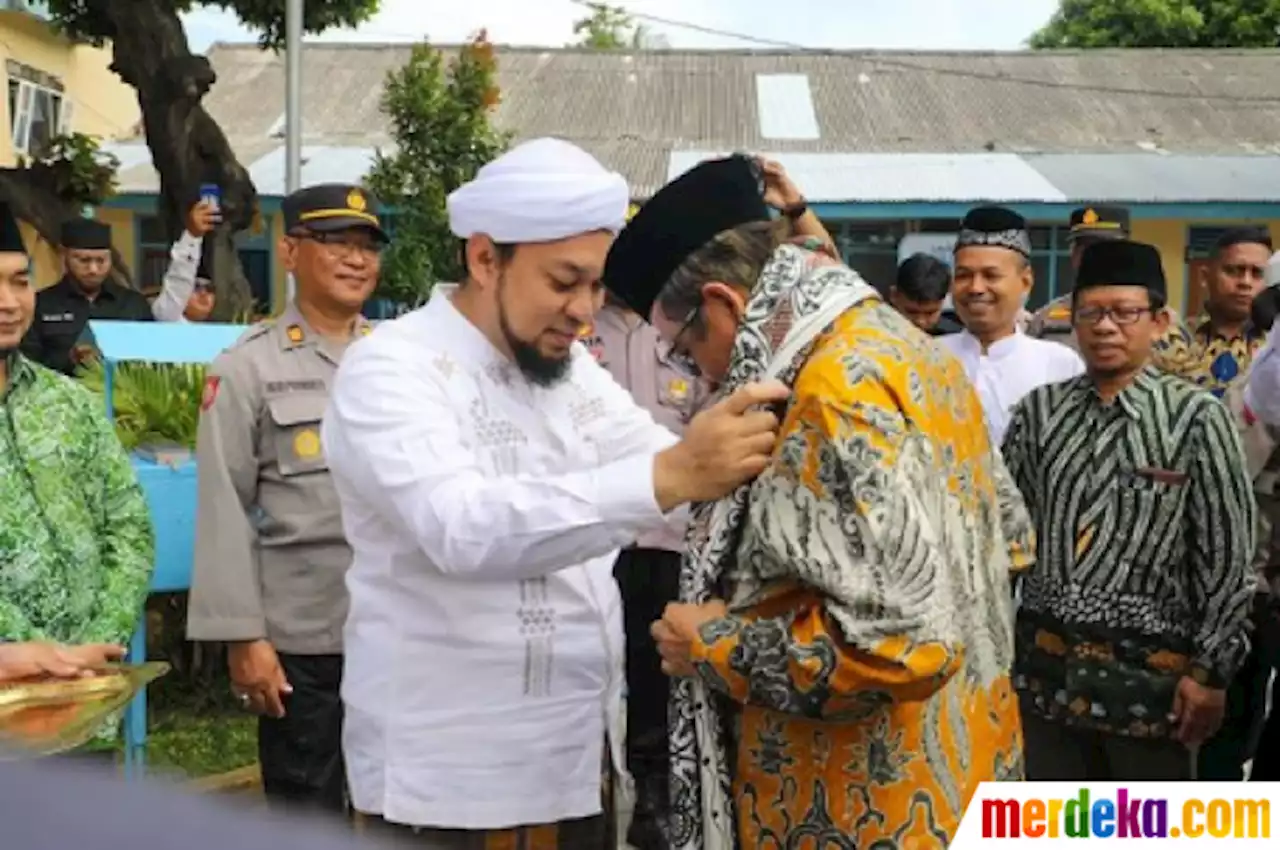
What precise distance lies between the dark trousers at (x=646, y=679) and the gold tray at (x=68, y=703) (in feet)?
6.86

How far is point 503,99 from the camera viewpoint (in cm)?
2180

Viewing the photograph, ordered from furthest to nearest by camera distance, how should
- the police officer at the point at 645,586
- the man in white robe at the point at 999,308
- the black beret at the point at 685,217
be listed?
the man in white robe at the point at 999,308 < the police officer at the point at 645,586 < the black beret at the point at 685,217

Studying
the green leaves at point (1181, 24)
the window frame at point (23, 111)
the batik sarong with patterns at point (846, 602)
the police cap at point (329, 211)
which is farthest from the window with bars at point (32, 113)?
the green leaves at point (1181, 24)

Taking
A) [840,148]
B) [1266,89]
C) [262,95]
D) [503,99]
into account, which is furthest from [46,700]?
[1266,89]

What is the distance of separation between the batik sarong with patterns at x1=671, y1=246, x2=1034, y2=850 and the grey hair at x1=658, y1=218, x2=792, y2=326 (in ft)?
0.16

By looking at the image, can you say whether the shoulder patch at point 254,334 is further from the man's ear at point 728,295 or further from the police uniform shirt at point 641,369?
the man's ear at point 728,295

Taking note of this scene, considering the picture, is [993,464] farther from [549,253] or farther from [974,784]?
[549,253]

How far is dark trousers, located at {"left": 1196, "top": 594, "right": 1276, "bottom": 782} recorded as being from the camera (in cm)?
359

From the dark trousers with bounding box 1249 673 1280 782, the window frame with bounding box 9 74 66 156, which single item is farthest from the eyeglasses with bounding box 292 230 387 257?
the window frame with bounding box 9 74 66 156

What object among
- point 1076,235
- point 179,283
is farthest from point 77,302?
point 1076,235

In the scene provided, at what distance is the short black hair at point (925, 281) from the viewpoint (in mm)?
6039

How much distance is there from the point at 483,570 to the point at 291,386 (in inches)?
61.1

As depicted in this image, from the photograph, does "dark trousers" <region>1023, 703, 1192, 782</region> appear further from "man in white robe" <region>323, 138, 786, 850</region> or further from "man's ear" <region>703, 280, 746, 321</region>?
"man's ear" <region>703, 280, 746, 321</region>

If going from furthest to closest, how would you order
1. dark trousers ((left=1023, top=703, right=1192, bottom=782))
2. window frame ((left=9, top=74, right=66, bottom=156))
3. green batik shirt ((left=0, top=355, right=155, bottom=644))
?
window frame ((left=9, top=74, right=66, bottom=156)) < dark trousers ((left=1023, top=703, right=1192, bottom=782)) < green batik shirt ((left=0, top=355, right=155, bottom=644))
